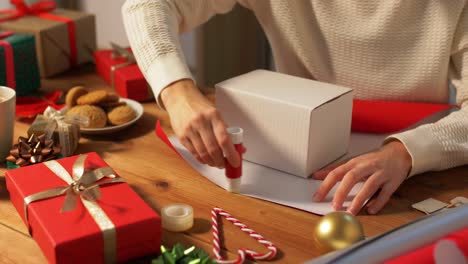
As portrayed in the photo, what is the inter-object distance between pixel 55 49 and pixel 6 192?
658mm

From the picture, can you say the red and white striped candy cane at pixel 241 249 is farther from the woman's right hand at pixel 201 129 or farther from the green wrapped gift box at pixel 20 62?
the green wrapped gift box at pixel 20 62

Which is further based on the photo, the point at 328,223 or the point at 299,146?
the point at 299,146

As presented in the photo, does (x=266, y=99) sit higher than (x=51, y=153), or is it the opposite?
(x=266, y=99)

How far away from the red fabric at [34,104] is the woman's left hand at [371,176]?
64 cm

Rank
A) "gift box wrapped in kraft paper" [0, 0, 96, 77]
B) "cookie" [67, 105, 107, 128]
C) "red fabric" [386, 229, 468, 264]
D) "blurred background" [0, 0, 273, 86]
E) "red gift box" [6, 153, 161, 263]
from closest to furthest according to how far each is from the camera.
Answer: "red fabric" [386, 229, 468, 264], "red gift box" [6, 153, 161, 263], "cookie" [67, 105, 107, 128], "gift box wrapped in kraft paper" [0, 0, 96, 77], "blurred background" [0, 0, 273, 86]

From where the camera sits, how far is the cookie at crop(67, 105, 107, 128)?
1180mm

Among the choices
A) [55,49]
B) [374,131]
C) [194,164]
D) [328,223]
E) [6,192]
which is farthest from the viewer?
[55,49]

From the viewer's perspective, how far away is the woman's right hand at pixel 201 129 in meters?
0.96

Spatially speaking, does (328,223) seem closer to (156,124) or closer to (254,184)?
(254,184)

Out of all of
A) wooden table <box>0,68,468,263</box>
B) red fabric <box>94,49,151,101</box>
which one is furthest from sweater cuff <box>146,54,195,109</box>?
red fabric <box>94,49,151,101</box>

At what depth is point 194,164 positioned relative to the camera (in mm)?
1071

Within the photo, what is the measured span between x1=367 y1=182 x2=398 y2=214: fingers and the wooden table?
1 cm

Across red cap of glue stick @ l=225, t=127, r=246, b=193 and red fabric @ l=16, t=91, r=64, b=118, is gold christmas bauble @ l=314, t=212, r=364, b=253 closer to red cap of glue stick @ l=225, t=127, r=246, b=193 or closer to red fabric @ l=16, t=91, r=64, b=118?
red cap of glue stick @ l=225, t=127, r=246, b=193

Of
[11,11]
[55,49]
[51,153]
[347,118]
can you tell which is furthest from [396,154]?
[11,11]
